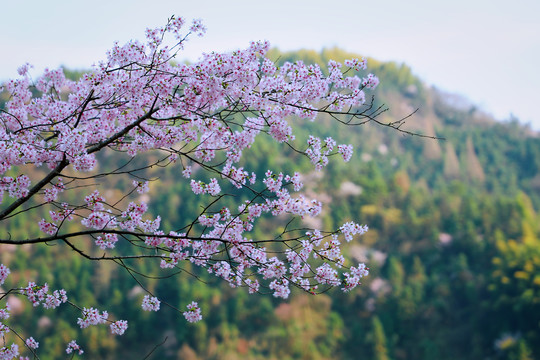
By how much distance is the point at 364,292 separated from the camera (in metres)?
21.0

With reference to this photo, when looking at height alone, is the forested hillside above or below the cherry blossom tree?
above

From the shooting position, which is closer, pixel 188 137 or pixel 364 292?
pixel 188 137

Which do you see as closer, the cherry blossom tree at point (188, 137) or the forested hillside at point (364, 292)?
the cherry blossom tree at point (188, 137)

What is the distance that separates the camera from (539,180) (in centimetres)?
3195

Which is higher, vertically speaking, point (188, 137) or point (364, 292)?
point (364, 292)

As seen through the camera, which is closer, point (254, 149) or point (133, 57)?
point (133, 57)

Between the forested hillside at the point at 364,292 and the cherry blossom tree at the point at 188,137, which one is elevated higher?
the forested hillside at the point at 364,292

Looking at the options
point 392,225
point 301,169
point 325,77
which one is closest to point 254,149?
point 301,169

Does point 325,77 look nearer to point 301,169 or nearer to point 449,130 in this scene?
point 301,169

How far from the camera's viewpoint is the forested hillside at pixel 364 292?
61.4ft

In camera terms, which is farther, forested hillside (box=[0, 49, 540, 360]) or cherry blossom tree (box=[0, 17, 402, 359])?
forested hillside (box=[0, 49, 540, 360])

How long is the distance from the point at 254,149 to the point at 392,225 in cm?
668

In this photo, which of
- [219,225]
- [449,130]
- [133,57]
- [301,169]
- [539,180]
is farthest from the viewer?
[449,130]

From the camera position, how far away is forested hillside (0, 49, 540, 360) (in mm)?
18703
